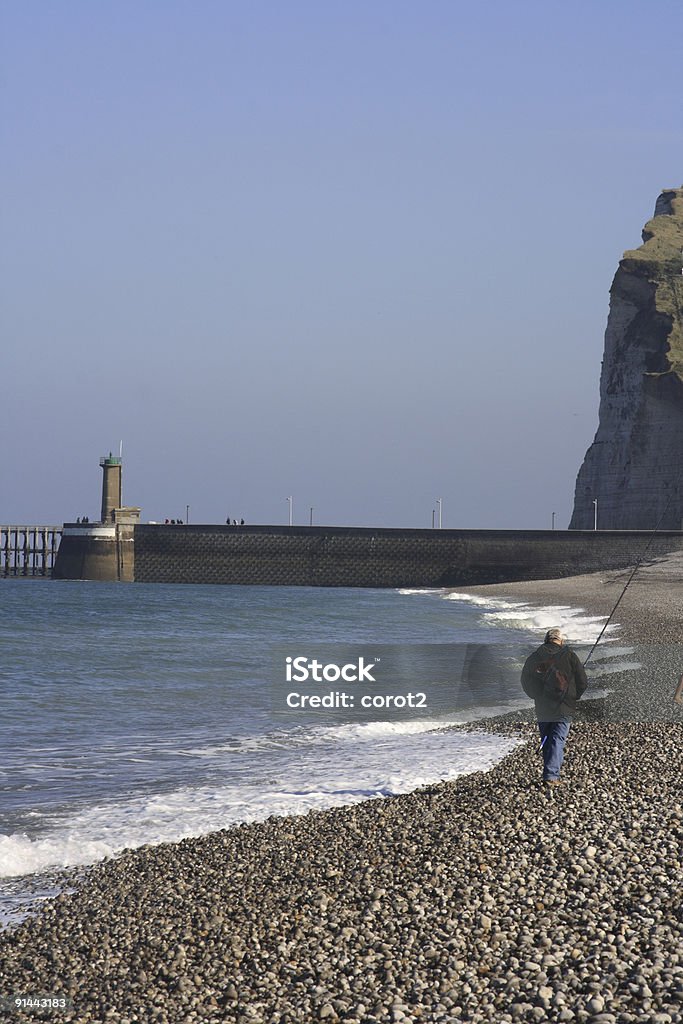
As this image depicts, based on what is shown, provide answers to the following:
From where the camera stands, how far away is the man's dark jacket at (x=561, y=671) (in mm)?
10375

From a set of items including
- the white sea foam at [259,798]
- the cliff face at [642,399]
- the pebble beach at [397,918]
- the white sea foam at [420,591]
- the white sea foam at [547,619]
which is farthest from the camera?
the cliff face at [642,399]

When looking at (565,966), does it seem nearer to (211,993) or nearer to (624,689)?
(211,993)

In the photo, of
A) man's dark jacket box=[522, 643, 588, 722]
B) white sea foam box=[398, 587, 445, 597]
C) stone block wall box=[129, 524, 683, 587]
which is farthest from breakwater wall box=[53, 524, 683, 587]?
man's dark jacket box=[522, 643, 588, 722]

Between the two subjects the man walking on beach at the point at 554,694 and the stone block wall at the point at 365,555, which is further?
the stone block wall at the point at 365,555

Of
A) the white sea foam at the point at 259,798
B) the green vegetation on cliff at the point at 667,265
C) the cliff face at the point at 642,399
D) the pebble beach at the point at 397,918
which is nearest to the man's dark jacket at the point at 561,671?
the pebble beach at the point at 397,918

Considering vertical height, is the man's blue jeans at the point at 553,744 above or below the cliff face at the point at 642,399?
below

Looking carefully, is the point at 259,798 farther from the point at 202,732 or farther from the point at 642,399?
the point at 642,399

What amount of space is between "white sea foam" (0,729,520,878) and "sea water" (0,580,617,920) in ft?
0.09

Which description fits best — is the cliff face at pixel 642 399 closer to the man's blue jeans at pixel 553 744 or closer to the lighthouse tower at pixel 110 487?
the lighthouse tower at pixel 110 487

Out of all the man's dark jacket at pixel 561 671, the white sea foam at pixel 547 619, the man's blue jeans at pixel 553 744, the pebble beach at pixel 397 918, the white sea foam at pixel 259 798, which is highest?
the man's dark jacket at pixel 561 671

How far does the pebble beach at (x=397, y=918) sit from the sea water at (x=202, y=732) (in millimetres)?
1015

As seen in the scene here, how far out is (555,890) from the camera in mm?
7117

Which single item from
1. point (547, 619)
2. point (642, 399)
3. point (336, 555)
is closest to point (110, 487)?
point (336, 555)

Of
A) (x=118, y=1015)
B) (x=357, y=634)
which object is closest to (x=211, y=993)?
(x=118, y=1015)
